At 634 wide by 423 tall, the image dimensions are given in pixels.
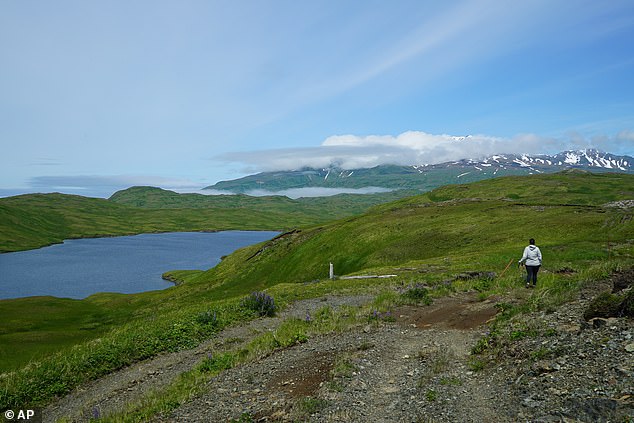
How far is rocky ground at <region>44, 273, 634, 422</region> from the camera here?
1042 centimetres

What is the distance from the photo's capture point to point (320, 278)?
219 ft

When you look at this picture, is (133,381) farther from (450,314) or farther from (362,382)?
(450,314)

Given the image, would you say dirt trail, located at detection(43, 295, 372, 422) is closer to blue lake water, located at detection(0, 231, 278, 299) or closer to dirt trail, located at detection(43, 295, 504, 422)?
dirt trail, located at detection(43, 295, 504, 422)

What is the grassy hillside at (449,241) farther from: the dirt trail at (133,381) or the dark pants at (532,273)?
the dirt trail at (133,381)

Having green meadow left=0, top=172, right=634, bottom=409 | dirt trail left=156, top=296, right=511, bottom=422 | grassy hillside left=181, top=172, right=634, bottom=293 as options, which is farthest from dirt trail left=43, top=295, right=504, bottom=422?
grassy hillside left=181, top=172, right=634, bottom=293

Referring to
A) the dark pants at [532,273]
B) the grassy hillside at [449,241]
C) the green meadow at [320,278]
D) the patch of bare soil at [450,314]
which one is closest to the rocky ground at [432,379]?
the patch of bare soil at [450,314]

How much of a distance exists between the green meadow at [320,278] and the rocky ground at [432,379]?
11.4 feet

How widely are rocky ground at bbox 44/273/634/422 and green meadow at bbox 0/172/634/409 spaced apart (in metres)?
3.47

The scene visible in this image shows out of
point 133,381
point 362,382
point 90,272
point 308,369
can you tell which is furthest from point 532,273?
point 90,272

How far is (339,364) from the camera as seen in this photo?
1484 centimetres

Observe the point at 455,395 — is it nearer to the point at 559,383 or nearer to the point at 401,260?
the point at 559,383

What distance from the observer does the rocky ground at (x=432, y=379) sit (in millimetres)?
10422

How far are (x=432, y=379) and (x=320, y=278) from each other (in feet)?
176

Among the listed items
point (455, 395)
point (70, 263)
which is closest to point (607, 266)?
point (455, 395)
